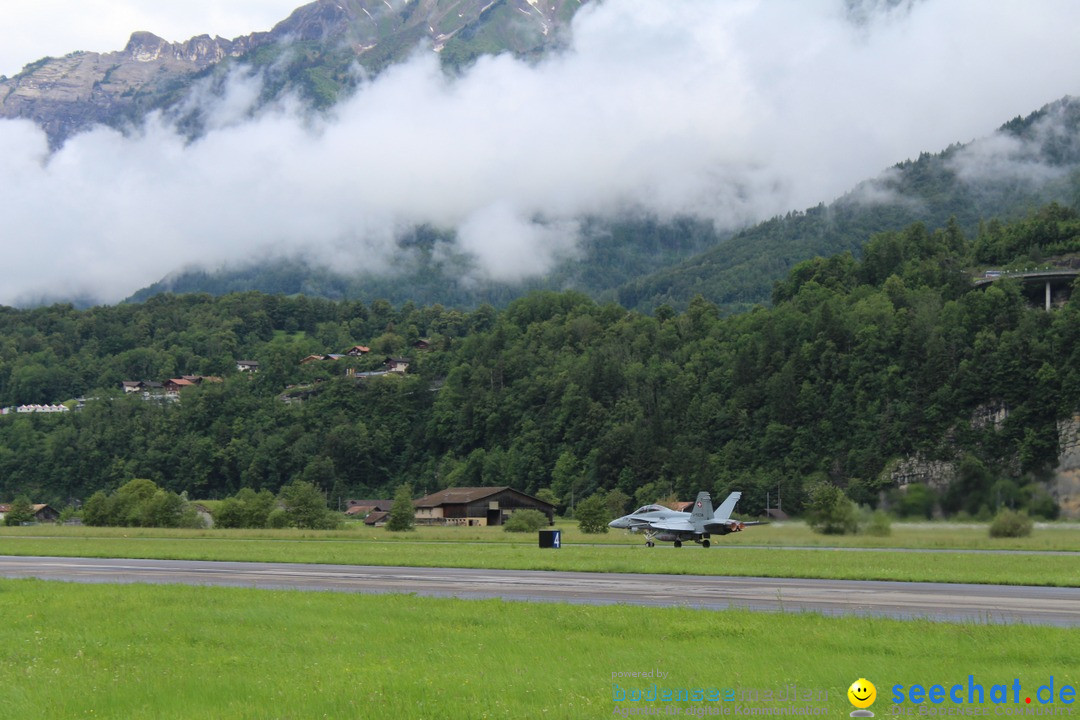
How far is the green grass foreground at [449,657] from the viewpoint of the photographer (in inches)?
684

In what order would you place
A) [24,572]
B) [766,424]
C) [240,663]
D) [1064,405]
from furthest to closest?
[766,424] < [1064,405] < [24,572] < [240,663]

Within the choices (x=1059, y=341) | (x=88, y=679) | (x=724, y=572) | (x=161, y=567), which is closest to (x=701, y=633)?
(x=88, y=679)

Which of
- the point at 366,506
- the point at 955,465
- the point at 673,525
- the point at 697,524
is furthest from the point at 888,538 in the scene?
the point at 366,506

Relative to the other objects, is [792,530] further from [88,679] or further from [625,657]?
[88,679]

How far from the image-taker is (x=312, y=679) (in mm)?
19016

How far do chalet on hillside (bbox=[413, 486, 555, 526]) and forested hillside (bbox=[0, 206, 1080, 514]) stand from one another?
49.2 ft

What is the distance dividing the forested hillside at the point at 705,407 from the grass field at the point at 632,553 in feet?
27.4

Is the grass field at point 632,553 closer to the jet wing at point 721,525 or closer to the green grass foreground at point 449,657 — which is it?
the jet wing at point 721,525

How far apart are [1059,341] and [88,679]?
400ft

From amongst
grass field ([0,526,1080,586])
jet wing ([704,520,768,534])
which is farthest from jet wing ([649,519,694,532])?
grass field ([0,526,1080,586])

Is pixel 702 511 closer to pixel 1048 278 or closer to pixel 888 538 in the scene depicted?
pixel 888 538

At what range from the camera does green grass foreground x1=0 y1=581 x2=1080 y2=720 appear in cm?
1738

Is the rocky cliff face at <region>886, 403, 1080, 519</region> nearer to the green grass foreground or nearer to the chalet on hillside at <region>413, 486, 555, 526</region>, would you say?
the chalet on hillside at <region>413, 486, 555, 526</region>

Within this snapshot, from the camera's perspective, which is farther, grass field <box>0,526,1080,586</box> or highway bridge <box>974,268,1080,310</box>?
highway bridge <box>974,268,1080,310</box>
